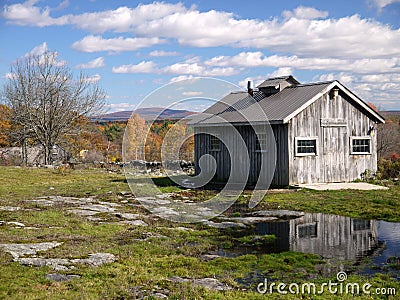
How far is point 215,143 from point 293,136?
509cm

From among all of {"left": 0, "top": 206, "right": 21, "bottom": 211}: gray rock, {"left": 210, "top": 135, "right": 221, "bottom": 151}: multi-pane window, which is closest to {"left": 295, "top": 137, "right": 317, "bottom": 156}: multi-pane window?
{"left": 210, "top": 135, "right": 221, "bottom": 151}: multi-pane window

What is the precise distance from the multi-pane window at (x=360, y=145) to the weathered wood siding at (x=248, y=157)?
4262 mm

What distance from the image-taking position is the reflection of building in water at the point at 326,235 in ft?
35.0

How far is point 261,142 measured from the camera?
2358 centimetres

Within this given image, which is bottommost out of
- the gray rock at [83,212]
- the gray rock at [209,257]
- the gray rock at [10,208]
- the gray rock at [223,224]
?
the gray rock at [209,257]

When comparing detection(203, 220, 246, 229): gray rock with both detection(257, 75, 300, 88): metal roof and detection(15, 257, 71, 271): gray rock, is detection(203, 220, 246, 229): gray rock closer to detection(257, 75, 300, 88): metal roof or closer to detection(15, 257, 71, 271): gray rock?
detection(15, 257, 71, 271): gray rock

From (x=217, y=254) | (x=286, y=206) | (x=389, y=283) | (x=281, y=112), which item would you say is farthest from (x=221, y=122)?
(x=389, y=283)

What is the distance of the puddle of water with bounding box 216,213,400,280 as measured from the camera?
32.0 feet

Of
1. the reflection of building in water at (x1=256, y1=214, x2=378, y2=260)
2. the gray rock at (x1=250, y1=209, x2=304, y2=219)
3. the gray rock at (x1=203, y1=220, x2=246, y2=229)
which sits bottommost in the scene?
the reflection of building in water at (x1=256, y1=214, x2=378, y2=260)

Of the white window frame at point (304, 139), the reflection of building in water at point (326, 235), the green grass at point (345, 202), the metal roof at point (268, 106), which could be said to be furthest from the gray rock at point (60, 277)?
the white window frame at point (304, 139)

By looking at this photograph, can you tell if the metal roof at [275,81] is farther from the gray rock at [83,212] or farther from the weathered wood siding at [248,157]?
the gray rock at [83,212]

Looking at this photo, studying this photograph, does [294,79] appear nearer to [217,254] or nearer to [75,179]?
[75,179]

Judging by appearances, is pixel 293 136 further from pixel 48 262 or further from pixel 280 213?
pixel 48 262

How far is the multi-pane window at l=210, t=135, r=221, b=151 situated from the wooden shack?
0.18ft
